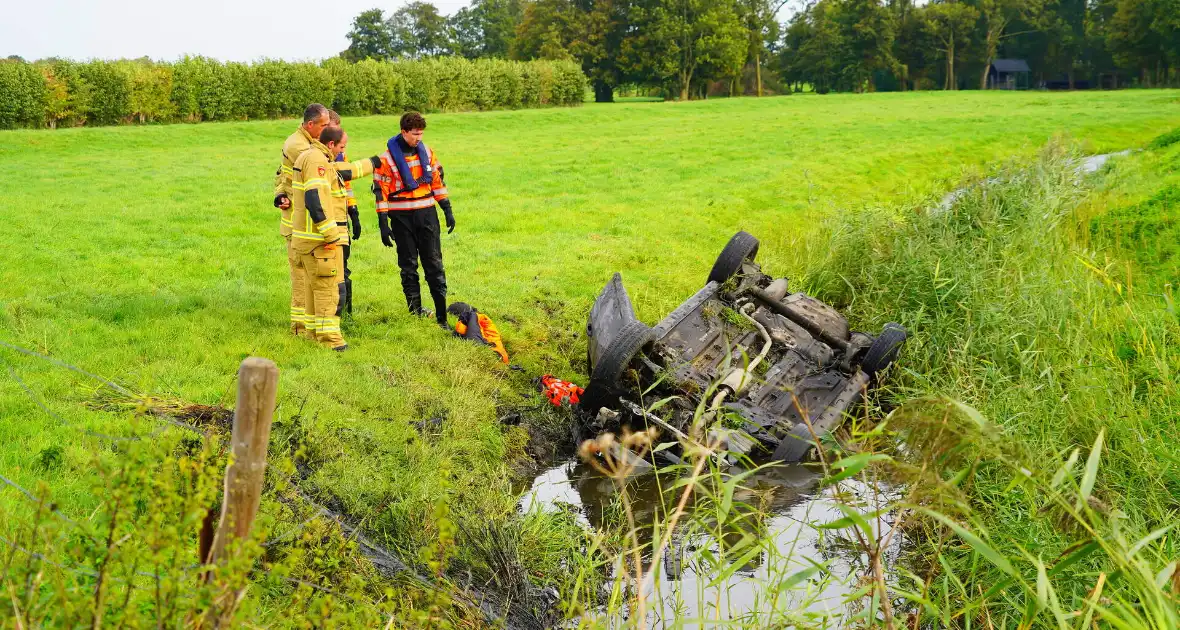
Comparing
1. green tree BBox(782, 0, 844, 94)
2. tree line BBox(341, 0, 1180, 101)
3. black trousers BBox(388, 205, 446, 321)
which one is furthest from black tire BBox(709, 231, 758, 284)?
green tree BBox(782, 0, 844, 94)

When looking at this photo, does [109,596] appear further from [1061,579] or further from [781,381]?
[781,381]

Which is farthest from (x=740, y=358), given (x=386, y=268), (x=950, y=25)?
(x=950, y=25)

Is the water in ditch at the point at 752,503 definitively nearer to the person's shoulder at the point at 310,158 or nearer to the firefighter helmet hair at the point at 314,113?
the person's shoulder at the point at 310,158

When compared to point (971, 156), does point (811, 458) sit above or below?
below

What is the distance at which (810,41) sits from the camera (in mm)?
66750

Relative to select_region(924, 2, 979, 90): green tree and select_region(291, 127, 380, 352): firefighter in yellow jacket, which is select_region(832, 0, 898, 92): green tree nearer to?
select_region(924, 2, 979, 90): green tree

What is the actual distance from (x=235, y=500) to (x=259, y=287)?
23.4 feet

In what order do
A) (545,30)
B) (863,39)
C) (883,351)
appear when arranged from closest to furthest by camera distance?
(883,351) → (545,30) → (863,39)

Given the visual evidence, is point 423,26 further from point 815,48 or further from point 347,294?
point 347,294

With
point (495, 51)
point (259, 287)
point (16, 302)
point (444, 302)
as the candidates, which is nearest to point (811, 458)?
point (444, 302)

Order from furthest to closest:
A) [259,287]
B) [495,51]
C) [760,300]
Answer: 1. [495,51]
2. [259,287]
3. [760,300]

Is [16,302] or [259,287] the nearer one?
[16,302]

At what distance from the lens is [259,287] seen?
952 cm

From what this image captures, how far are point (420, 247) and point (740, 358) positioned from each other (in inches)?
126
